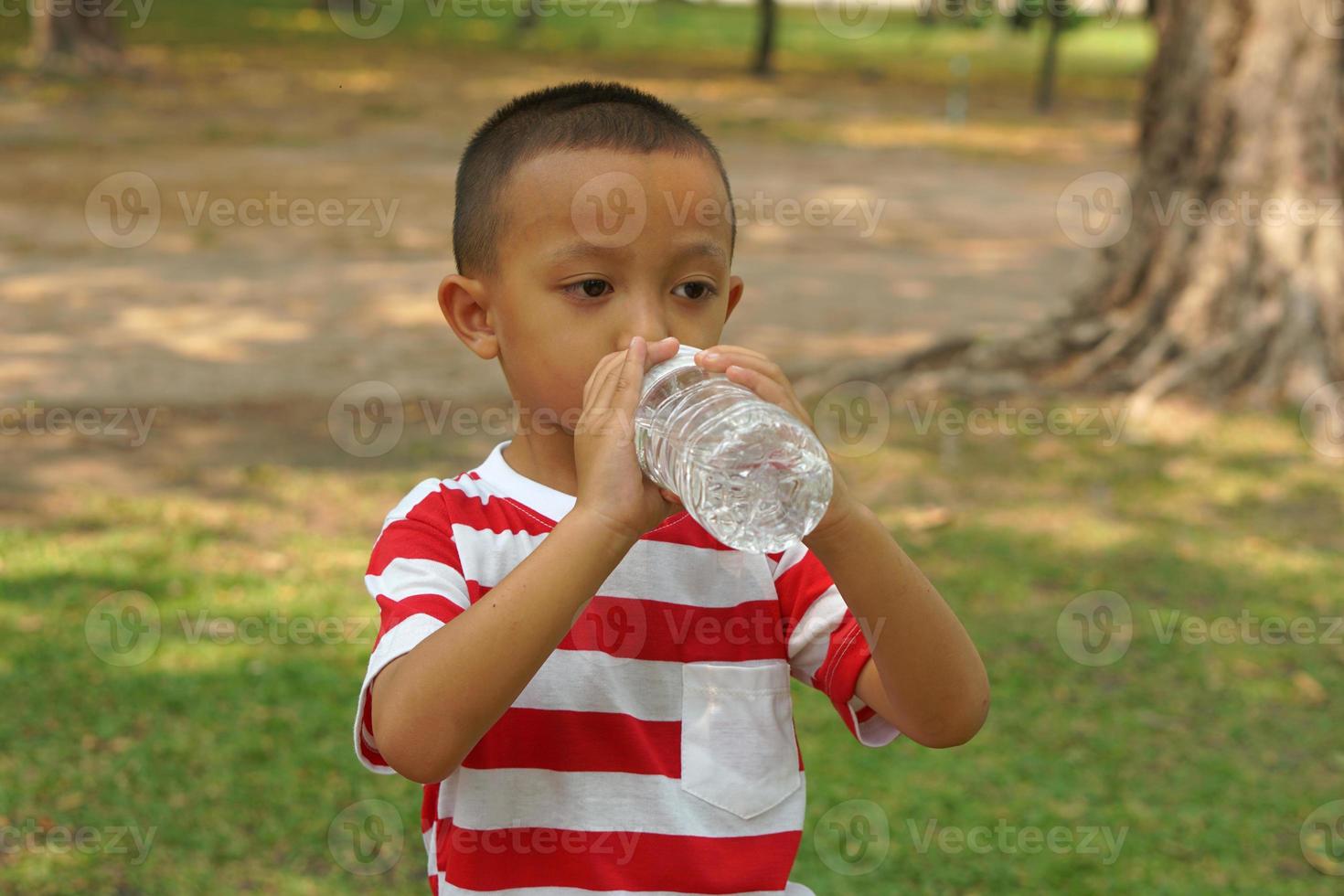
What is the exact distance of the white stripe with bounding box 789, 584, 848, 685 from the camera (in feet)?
6.28

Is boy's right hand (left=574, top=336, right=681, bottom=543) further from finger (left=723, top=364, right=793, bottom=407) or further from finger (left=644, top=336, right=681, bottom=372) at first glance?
finger (left=723, top=364, right=793, bottom=407)

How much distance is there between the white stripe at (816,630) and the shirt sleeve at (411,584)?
444 millimetres

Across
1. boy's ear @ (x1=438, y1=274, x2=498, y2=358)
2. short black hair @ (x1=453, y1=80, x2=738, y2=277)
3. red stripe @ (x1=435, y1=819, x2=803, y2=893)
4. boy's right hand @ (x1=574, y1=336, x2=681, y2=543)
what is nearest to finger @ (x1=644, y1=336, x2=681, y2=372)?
boy's right hand @ (x1=574, y1=336, x2=681, y2=543)

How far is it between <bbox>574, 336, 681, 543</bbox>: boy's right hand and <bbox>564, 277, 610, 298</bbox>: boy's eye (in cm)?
11

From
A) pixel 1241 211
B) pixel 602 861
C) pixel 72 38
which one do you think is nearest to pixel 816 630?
pixel 602 861

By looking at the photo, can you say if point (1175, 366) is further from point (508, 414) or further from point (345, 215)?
point (345, 215)

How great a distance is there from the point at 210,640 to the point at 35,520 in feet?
4.79

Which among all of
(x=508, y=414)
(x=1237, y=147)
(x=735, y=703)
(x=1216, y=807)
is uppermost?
(x=735, y=703)

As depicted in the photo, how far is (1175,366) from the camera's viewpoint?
7.52 metres

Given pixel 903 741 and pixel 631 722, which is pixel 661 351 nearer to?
pixel 631 722

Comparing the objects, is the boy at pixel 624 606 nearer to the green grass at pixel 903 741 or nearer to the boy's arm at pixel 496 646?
the boy's arm at pixel 496 646

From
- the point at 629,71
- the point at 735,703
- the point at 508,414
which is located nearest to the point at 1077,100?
the point at 629,71

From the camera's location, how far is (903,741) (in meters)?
4.48

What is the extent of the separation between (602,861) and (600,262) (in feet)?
2.42
